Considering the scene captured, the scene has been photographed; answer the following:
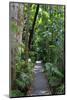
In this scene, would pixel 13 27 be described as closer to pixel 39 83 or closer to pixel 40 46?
pixel 40 46

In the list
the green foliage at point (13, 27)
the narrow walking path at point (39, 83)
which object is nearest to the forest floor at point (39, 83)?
the narrow walking path at point (39, 83)

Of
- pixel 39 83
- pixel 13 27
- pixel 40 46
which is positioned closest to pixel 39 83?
pixel 39 83

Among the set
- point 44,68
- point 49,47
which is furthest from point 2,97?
point 49,47

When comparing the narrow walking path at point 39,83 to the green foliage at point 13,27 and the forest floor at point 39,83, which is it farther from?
the green foliage at point 13,27

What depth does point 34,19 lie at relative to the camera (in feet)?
9.81

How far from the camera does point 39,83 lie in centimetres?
301

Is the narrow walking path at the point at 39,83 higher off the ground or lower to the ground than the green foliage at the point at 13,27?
lower

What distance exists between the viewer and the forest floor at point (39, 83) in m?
2.99

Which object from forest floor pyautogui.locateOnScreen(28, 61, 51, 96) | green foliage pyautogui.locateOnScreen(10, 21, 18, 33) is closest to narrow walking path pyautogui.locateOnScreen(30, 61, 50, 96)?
forest floor pyautogui.locateOnScreen(28, 61, 51, 96)

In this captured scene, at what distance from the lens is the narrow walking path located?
299 cm

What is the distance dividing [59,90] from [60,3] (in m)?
1.02

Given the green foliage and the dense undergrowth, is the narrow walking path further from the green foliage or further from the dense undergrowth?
the green foliage

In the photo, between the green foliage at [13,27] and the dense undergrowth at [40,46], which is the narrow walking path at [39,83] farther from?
the green foliage at [13,27]

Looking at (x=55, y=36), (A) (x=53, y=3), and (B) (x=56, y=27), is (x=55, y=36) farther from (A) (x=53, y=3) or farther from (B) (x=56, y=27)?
(A) (x=53, y=3)
